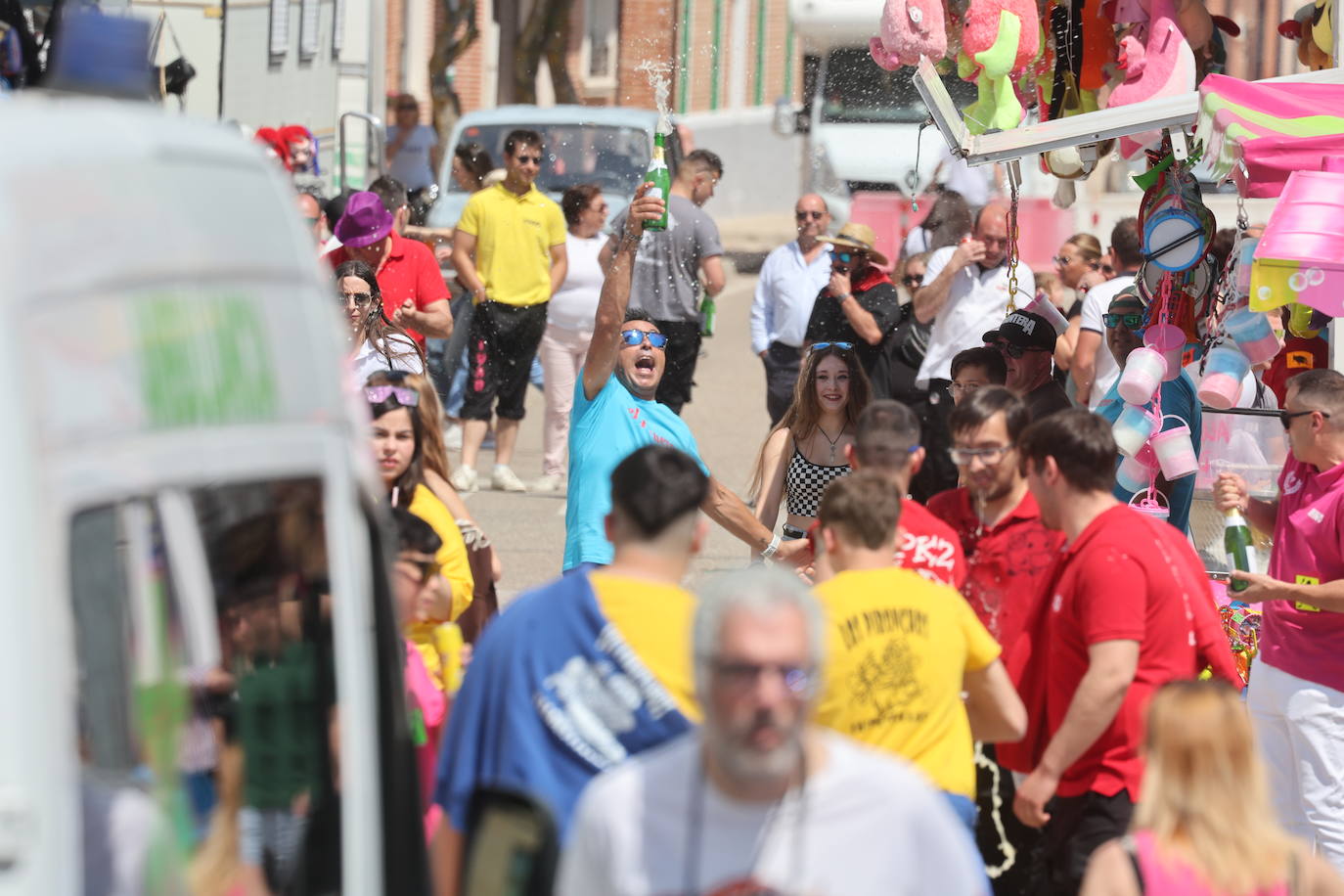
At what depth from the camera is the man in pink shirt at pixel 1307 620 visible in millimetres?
5398

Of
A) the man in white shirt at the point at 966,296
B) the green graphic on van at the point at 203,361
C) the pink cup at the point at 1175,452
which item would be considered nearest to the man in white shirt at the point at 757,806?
the green graphic on van at the point at 203,361

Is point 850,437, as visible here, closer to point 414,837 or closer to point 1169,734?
point 1169,734

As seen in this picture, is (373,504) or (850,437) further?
(850,437)

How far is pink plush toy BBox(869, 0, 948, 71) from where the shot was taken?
6836mm

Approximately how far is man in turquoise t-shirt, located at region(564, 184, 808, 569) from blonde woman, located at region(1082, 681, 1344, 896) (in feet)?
8.00

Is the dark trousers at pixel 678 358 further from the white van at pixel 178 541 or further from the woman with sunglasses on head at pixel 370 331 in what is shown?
the white van at pixel 178 541

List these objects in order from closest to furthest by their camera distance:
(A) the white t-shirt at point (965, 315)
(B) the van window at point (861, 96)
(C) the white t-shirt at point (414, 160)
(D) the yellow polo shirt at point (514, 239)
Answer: (A) the white t-shirt at point (965, 315)
(D) the yellow polo shirt at point (514, 239)
(C) the white t-shirt at point (414, 160)
(B) the van window at point (861, 96)

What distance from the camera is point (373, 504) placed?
2807mm

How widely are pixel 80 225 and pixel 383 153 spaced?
13.6 metres

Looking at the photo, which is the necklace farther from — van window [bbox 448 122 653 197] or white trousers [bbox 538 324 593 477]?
van window [bbox 448 122 653 197]

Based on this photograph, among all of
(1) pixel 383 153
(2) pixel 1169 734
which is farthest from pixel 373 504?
(1) pixel 383 153

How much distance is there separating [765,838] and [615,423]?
10.5 ft

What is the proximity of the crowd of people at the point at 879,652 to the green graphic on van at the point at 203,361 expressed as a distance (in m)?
0.64

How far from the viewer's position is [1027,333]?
6.74 m
